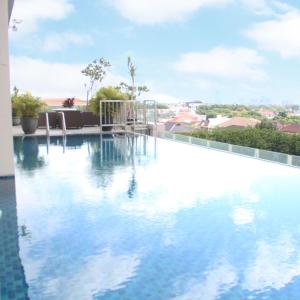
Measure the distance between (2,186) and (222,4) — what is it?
4162 centimetres

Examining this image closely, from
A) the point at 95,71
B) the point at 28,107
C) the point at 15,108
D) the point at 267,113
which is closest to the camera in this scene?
the point at 28,107

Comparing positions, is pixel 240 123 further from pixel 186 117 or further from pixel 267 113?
pixel 186 117

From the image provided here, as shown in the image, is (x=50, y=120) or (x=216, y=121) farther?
(x=216, y=121)

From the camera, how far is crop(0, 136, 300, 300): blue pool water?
9.14 feet

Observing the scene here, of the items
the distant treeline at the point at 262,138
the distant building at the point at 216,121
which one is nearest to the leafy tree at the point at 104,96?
the distant building at the point at 216,121

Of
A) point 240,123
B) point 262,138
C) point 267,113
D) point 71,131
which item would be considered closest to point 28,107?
point 71,131

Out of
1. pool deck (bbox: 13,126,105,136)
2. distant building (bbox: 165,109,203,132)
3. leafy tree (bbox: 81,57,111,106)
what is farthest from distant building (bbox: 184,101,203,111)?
leafy tree (bbox: 81,57,111,106)

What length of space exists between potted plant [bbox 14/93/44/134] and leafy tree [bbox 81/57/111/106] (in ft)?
27.7

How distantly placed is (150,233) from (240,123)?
1647cm

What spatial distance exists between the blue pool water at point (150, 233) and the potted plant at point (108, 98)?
6.60 metres

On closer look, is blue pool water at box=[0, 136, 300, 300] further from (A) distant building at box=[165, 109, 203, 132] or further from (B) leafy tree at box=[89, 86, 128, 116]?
(B) leafy tree at box=[89, 86, 128, 116]

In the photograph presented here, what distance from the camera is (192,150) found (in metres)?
10.0

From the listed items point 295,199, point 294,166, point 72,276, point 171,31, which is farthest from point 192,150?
point 171,31

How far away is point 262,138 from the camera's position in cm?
2012
